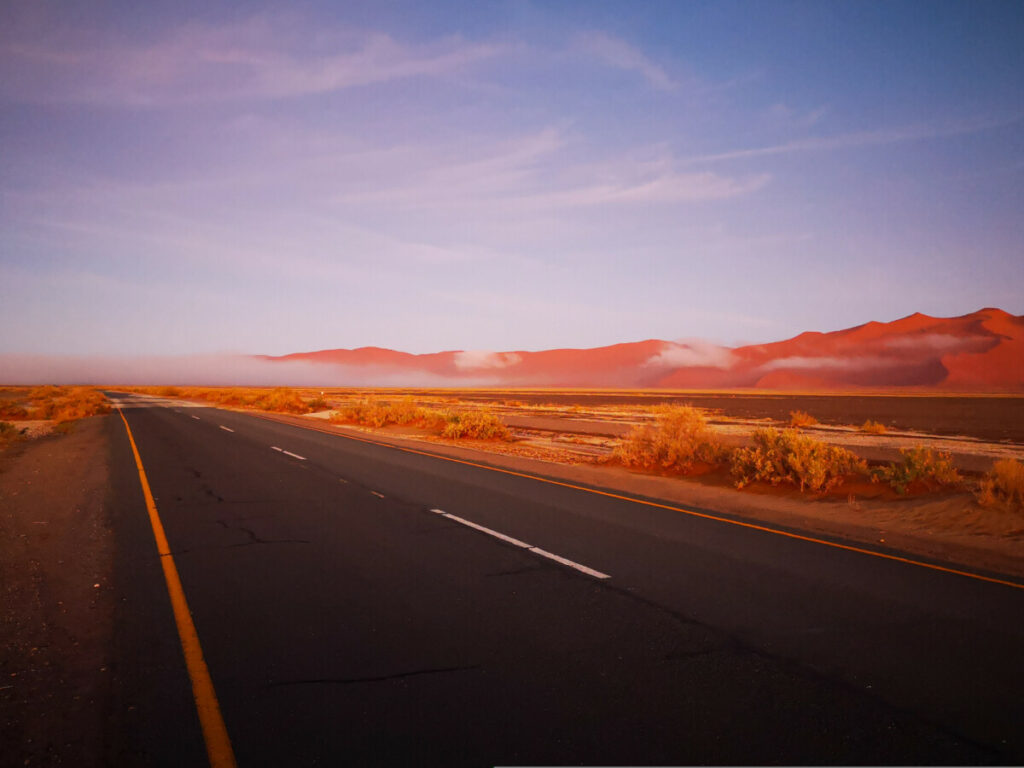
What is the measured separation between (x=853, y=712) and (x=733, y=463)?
32.8 feet

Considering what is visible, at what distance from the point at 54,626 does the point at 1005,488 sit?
12191 millimetres

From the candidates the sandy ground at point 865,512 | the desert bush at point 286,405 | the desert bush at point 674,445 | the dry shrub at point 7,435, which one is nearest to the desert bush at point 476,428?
the sandy ground at point 865,512

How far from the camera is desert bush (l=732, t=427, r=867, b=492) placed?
11109 mm

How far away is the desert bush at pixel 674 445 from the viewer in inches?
557

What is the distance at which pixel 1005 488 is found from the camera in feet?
29.2

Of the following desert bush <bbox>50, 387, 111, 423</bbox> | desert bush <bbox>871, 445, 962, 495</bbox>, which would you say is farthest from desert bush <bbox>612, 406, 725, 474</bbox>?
desert bush <bbox>50, 387, 111, 423</bbox>

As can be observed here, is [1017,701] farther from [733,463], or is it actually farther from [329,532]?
[733,463]

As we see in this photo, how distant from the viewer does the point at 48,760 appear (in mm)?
3143

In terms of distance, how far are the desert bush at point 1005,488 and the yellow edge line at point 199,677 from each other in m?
10.3

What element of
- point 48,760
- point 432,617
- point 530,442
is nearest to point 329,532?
point 432,617

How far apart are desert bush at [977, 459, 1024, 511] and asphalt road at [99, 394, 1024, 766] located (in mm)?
3550

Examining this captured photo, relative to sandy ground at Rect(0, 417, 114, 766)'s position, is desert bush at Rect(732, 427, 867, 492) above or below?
above

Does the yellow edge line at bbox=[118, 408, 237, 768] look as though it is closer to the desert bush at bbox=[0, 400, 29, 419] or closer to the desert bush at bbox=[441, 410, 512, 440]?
the desert bush at bbox=[441, 410, 512, 440]

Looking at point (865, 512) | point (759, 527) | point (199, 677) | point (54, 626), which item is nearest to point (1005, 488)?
point (865, 512)
